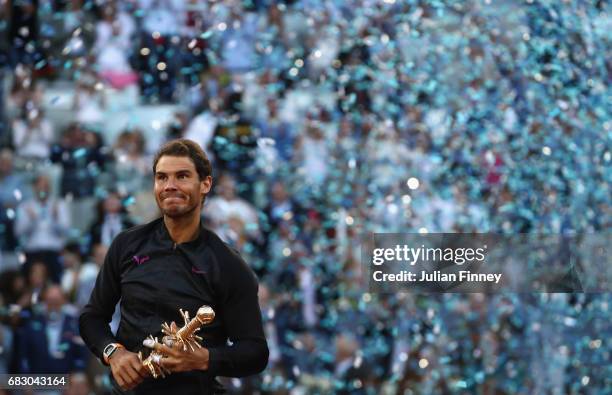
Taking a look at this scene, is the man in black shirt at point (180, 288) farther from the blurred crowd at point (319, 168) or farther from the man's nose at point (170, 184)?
the blurred crowd at point (319, 168)

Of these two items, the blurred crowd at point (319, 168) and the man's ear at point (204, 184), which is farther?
the blurred crowd at point (319, 168)

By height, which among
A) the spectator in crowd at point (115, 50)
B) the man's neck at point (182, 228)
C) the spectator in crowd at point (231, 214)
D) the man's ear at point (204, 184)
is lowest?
the spectator in crowd at point (231, 214)

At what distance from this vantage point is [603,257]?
4.30 m

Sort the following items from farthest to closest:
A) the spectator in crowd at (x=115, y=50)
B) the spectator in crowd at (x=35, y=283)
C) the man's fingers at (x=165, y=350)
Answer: the spectator in crowd at (x=115, y=50) < the spectator in crowd at (x=35, y=283) < the man's fingers at (x=165, y=350)

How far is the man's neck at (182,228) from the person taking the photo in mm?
1936

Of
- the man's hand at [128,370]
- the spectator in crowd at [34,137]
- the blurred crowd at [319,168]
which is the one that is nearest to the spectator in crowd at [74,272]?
the blurred crowd at [319,168]

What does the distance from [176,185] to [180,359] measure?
13.1 inches

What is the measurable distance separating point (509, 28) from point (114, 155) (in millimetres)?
1842

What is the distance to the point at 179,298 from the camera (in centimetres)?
186

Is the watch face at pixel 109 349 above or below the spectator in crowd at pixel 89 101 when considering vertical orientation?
above

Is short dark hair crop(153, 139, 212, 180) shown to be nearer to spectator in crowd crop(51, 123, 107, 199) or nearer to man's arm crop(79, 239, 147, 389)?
man's arm crop(79, 239, 147, 389)

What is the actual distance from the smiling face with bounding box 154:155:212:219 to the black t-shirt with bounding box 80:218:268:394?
87 millimetres

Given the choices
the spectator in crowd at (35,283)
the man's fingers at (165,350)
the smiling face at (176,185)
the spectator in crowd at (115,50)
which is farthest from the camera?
the spectator in crowd at (115,50)

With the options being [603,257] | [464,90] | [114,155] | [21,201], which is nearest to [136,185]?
[114,155]
